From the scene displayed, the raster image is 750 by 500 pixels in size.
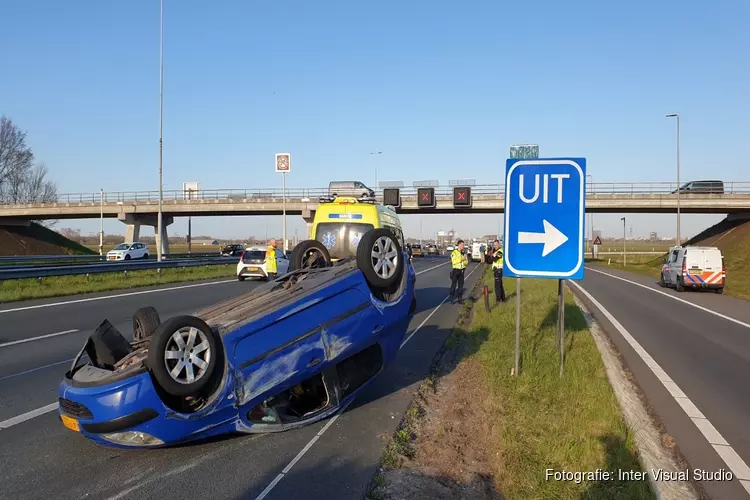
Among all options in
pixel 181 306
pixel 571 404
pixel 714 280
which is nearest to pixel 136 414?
pixel 571 404

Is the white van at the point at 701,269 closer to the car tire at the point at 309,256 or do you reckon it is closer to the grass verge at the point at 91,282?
the car tire at the point at 309,256

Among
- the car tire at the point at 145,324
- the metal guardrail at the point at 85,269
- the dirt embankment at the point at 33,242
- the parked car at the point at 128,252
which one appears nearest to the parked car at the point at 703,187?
the metal guardrail at the point at 85,269

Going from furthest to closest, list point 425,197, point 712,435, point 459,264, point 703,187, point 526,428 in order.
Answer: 1. point 425,197
2. point 703,187
3. point 459,264
4. point 712,435
5. point 526,428

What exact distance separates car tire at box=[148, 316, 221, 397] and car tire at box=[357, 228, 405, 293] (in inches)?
69.5

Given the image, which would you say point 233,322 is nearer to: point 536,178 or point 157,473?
point 157,473

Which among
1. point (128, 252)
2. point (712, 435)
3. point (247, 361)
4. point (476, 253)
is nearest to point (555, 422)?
point (712, 435)

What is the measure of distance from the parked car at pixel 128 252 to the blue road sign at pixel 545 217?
39.6m

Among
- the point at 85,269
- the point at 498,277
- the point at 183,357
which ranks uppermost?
the point at 183,357

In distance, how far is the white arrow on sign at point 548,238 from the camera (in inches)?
263

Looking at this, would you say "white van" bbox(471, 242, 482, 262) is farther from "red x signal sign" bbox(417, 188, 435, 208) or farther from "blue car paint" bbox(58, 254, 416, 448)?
"blue car paint" bbox(58, 254, 416, 448)

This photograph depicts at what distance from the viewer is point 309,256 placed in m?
7.73

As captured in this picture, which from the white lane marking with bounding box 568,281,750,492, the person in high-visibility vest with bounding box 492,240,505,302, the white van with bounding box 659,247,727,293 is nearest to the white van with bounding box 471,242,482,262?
the white van with bounding box 659,247,727,293

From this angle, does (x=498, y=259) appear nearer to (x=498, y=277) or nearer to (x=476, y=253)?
(x=498, y=277)

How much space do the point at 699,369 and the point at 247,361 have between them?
7.26 metres
